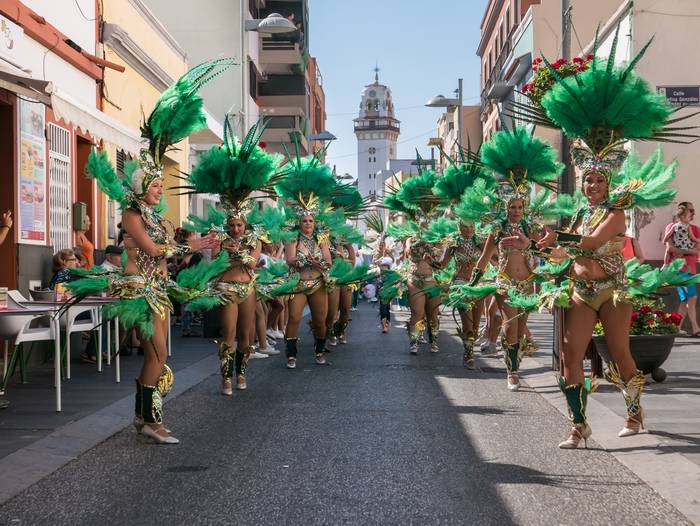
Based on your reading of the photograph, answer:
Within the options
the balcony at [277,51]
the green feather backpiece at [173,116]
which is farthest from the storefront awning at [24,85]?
the balcony at [277,51]

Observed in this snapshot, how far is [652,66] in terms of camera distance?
1886cm

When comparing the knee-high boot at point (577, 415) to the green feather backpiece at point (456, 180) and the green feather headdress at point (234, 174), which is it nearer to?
the green feather headdress at point (234, 174)

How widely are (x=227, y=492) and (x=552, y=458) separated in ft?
7.57

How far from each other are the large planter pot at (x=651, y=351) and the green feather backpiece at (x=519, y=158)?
5.85ft

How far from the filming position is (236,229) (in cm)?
1007

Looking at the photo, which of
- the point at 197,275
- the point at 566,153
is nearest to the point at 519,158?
the point at 566,153

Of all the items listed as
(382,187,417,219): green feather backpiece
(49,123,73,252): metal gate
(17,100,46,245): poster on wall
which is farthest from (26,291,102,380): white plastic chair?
(382,187,417,219): green feather backpiece

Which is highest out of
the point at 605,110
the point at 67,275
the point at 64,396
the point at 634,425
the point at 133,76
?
the point at 133,76

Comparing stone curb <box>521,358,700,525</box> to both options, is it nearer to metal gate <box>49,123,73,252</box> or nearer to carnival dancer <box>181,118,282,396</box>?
carnival dancer <box>181,118,282,396</box>

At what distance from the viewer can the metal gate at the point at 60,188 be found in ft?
49.1

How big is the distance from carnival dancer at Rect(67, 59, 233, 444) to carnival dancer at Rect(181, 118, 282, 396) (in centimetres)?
204

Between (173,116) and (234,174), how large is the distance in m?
2.13

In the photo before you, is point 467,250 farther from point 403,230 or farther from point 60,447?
point 60,447

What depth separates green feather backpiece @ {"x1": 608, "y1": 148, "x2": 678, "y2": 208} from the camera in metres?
7.20
